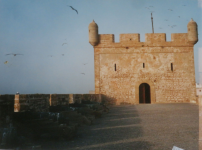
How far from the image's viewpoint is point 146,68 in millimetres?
16781

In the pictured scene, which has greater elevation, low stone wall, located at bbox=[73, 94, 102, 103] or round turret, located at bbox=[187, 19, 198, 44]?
round turret, located at bbox=[187, 19, 198, 44]

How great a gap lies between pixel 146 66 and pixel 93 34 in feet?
16.0

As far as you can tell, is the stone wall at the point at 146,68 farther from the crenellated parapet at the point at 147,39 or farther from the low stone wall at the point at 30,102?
the low stone wall at the point at 30,102

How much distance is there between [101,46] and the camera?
16938 millimetres

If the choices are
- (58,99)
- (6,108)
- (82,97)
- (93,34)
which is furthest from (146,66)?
(6,108)

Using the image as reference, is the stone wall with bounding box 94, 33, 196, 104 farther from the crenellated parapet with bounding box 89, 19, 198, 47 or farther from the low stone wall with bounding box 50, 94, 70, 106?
the low stone wall with bounding box 50, 94, 70, 106

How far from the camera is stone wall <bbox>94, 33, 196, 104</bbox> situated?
1648cm

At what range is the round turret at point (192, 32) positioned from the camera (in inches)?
666

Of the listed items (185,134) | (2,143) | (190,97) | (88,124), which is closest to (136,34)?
(190,97)

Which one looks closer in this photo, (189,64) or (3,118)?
(3,118)

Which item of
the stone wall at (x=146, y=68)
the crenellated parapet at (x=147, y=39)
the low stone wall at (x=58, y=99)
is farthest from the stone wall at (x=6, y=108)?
the crenellated parapet at (x=147, y=39)

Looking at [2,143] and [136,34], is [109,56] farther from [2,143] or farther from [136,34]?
[2,143]

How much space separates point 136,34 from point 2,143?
14.8 metres

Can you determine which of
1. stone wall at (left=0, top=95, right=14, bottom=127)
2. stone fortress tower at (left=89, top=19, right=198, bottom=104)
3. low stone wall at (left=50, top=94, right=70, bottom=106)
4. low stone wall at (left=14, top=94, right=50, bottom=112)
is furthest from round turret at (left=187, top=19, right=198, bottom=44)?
stone wall at (left=0, top=95, right=14, bottom=127)
